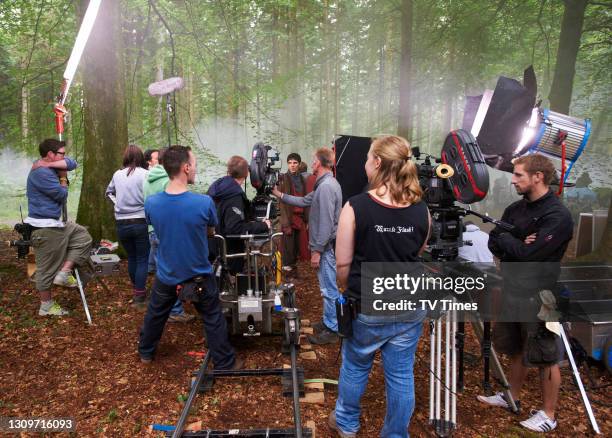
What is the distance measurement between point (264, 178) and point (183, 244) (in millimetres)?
1102

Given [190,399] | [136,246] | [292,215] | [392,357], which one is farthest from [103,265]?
[392,357]

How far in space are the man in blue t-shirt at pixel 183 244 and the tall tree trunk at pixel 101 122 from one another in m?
3.93

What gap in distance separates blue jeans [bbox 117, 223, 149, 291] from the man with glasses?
0.43 m

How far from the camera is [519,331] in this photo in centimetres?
321

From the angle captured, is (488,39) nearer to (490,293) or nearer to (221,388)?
(490,293)

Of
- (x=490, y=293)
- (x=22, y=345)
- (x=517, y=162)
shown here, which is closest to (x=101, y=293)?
(x=22, y=345)

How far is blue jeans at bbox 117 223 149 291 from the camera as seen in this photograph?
4.93 meters

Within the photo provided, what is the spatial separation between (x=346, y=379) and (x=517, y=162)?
2007mm

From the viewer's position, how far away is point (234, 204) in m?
4.06

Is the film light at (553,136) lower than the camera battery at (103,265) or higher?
higher

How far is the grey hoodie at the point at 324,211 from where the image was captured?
4.27m

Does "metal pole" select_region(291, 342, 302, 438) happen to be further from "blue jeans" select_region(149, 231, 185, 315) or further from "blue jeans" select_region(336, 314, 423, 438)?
"blue jeans" select_region(149, 231, 185, 315)

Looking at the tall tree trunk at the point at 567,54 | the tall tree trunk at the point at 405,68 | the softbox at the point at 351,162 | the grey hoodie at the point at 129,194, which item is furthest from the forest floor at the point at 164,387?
the tall tree trunk at the point at 405,68

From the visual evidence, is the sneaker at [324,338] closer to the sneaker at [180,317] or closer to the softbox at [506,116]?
the sneaker at [180,317]
